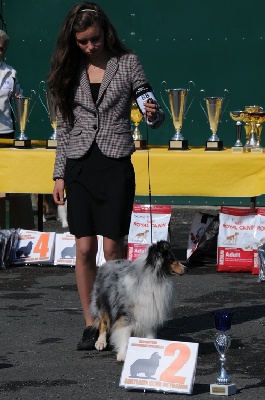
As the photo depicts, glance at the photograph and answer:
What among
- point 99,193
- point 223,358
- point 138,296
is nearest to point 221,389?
point 223,358

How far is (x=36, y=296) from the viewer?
24.5 ft

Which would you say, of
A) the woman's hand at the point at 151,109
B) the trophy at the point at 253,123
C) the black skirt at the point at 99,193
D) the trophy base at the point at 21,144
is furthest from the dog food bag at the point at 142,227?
the woman's hand at the point at 151,109

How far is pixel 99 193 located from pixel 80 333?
2.92 ft

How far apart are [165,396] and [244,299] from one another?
2390mm

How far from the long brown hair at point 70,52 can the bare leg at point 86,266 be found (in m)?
0.64

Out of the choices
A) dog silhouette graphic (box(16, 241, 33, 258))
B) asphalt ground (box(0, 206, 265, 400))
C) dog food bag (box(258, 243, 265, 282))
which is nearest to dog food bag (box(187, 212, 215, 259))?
asphalt ground (box(0, 206, 265, 400))

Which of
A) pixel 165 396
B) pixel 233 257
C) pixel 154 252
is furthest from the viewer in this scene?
pixel 233 257

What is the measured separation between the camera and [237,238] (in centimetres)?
827

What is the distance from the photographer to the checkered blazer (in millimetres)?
5816

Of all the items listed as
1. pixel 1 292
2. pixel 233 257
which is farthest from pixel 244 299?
pixel 1 292

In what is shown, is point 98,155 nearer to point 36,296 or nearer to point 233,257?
point 36,296

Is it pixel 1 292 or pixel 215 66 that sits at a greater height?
pixel 215 66

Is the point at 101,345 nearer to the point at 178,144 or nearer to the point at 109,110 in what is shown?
the point at 109,110

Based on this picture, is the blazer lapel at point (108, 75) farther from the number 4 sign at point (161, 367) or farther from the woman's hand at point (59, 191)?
the number 4 sign at point (161, 367)
